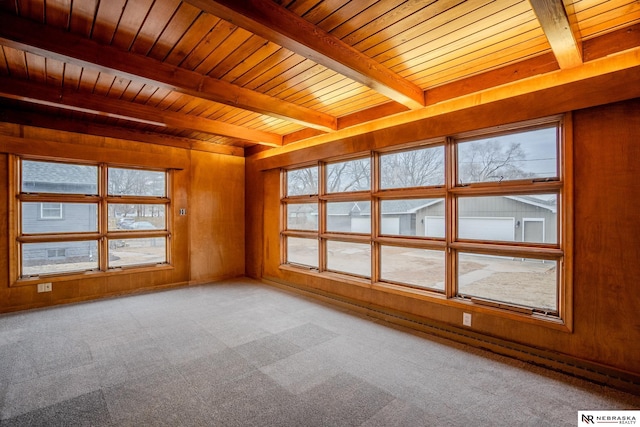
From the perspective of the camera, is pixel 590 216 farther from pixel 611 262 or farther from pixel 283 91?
pixel 283 91

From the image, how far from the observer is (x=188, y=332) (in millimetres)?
3098

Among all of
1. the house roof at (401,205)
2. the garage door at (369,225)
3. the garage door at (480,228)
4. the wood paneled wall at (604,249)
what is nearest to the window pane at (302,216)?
the house roof at (401,205)

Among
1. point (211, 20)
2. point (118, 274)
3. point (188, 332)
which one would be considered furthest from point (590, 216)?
point (118, 274)

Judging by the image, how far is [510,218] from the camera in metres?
2.71

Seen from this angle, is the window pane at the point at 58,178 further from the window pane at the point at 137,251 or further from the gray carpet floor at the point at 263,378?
the gray carpet floor at the point at 263,378

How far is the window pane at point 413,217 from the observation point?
10.4 feet

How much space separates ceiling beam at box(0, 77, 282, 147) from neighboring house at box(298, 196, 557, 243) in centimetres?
218

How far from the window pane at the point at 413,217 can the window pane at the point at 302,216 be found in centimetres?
126

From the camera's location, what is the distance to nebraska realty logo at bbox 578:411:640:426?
1.80m

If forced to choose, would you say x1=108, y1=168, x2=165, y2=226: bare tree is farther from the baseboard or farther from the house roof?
the baseboard

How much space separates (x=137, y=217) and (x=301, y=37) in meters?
4.16

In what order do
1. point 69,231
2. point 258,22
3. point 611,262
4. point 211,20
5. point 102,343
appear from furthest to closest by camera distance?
point 69,231
point 102,343
point 611,262
point 211,20
point 258,22

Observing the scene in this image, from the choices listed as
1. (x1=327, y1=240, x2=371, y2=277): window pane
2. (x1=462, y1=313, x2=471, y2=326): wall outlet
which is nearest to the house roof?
(x1=327, y1=240, x2=371, y2=277): window pane

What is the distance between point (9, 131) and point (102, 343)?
298cm
